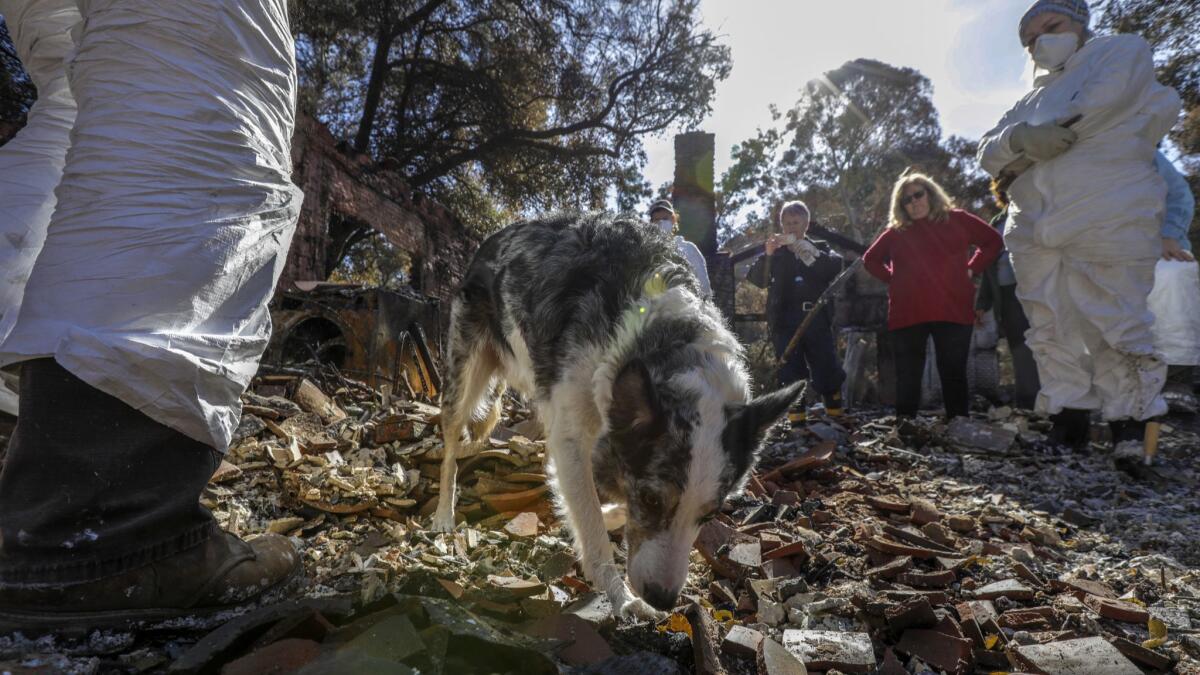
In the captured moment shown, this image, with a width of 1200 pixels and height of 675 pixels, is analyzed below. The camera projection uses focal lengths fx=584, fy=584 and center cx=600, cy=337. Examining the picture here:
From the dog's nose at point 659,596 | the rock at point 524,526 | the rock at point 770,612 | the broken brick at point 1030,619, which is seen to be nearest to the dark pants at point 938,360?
the broken brick at point 1030,619

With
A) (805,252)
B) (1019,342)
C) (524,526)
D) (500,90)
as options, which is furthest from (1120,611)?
(500,90)

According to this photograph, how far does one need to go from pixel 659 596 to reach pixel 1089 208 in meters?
5.30

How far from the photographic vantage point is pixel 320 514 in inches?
140

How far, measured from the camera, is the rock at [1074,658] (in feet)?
7.20

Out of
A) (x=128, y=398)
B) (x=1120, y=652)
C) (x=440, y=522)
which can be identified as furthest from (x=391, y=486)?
(x=1120, y=652)

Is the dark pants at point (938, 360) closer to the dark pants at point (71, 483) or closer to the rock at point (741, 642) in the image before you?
the rock at point (741, 642)

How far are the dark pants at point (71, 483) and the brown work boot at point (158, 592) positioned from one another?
43mm

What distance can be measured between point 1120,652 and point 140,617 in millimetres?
3554

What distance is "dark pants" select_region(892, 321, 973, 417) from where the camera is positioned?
6.50m

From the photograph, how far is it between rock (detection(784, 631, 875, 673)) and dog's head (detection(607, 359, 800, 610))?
1.65 feet

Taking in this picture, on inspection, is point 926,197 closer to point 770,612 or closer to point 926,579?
point 926,579

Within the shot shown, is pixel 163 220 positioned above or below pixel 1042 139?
below

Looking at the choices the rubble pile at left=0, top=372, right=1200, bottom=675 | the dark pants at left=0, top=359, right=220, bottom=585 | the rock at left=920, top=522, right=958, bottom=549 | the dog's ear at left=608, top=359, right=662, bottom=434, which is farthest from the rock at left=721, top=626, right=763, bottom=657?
the dark pants at left=0, top=359, right=220, bottom=585

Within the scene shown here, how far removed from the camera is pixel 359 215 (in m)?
13.0
